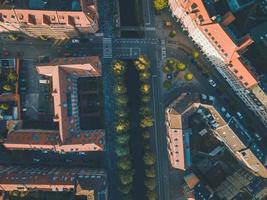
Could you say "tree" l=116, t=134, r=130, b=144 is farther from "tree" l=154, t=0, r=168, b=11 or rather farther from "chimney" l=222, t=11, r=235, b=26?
"chimney" l=222, t=11, r=235, b=26

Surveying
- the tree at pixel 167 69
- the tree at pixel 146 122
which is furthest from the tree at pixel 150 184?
the tree at pixel 167 69

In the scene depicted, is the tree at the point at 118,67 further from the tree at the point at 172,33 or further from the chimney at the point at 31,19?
the chimney at the point at 31,19

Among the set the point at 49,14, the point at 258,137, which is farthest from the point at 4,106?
the point at 258,137

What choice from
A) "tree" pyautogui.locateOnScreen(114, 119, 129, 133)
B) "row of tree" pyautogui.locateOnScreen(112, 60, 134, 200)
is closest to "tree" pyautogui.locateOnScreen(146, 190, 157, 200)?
"row of tree" pyautogui.locateOnScreen(112, 60, 134, 200)

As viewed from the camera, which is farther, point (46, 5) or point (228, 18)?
point (228, 18)

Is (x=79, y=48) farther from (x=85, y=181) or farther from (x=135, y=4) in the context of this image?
(x=85, y=181)

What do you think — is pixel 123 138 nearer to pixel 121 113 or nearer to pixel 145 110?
pixel 121 113

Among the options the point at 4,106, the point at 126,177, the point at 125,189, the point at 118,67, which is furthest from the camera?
the point at 125,189
